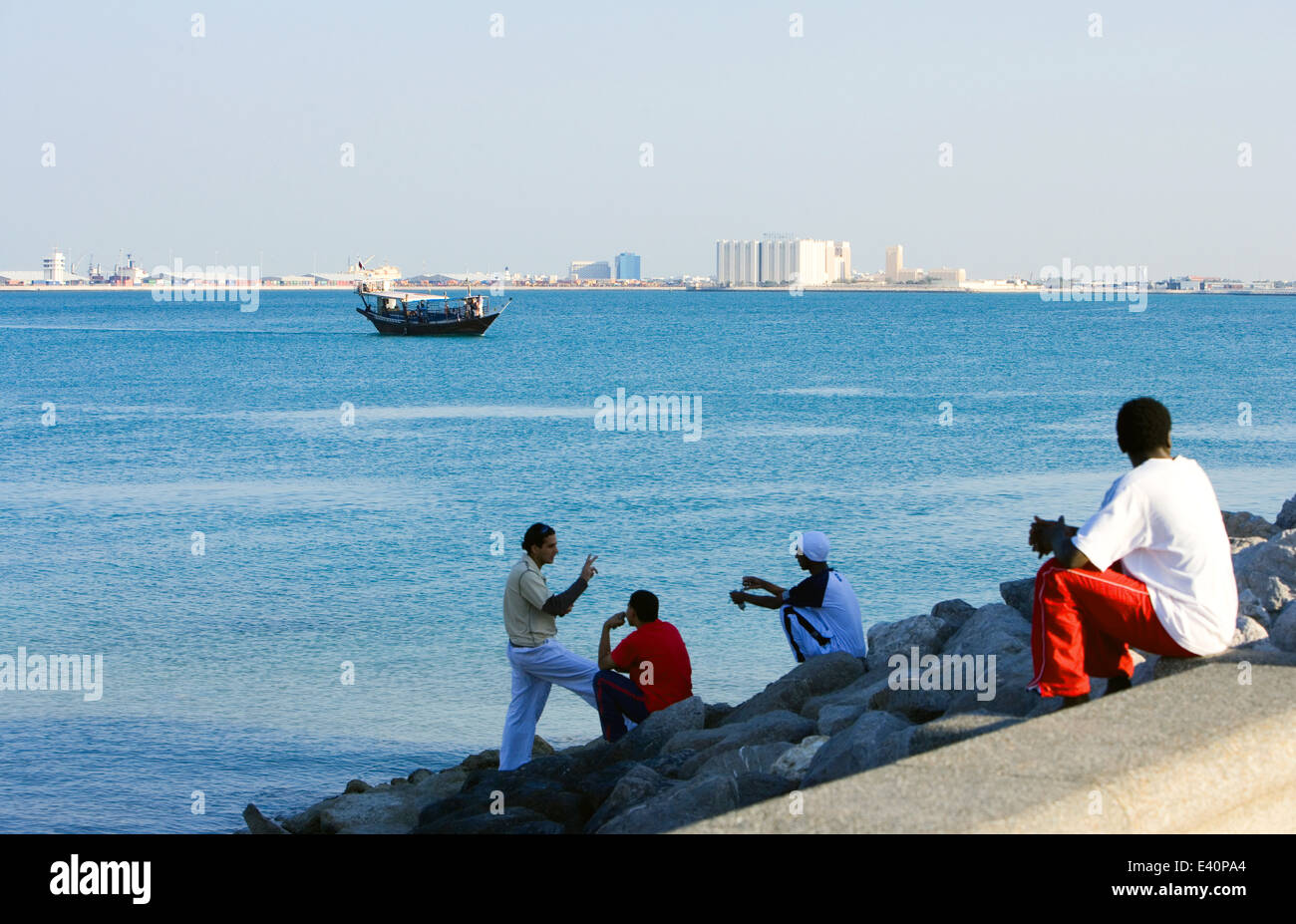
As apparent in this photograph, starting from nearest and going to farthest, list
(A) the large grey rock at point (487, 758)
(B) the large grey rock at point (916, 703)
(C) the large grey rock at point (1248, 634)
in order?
(C) the large grey rock at point (1248, 634) < (B) the large grey rock at point (916, 703) < (A) the large grey rock at point (487, 758)

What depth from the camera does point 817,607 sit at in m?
9.41

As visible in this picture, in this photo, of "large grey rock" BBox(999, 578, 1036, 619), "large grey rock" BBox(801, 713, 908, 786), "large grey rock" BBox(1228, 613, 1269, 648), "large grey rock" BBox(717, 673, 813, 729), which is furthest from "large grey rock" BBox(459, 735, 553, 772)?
"large grey rock" BBox(1228, 613, 1269, 648)

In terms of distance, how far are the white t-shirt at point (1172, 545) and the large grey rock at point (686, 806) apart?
162cm

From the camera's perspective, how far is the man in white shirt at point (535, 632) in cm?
861

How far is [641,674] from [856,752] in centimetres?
344

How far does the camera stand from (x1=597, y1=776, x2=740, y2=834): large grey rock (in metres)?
5.35

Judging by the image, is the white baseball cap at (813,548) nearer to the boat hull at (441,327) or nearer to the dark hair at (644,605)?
the dark hair at (644,605)

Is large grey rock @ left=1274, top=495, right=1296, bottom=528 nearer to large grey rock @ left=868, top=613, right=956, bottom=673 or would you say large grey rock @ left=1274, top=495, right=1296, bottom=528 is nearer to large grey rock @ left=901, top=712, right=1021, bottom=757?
large grey rock @ left=868, top=613, right=956, bottom=673

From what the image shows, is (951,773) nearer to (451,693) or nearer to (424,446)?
(451,693)

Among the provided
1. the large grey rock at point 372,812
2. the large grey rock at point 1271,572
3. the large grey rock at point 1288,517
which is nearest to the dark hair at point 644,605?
the large grey rock at point 372,812

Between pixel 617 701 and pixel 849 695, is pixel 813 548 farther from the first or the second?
pixel 617 701

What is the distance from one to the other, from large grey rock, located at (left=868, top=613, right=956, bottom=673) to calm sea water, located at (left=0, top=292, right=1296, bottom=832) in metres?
2.77
